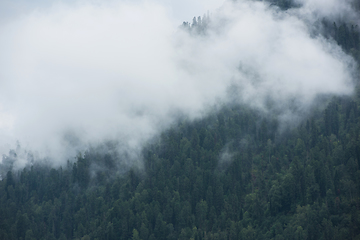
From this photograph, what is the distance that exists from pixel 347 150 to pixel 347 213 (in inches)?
1407

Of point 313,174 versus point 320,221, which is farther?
point 313,174

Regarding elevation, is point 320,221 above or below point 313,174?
below

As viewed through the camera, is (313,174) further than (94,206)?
No

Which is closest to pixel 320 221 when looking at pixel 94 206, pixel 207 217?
pixel 207 217

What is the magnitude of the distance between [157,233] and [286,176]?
60.6m

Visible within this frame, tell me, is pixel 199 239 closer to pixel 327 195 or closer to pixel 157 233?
pixel 157 233

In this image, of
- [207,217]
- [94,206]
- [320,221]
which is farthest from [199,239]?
[94,206]

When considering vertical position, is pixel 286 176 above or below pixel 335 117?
below

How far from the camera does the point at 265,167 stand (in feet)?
635

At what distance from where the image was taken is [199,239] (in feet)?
527

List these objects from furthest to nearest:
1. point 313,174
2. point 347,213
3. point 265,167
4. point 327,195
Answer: point 265,167 < point 313,174 < point 327,195 < point 347,213

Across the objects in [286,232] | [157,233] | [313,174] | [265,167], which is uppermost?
[265,167]

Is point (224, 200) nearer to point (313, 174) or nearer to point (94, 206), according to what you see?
point (313, 174)

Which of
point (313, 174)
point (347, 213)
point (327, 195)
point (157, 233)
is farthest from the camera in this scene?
point (157, 233)
